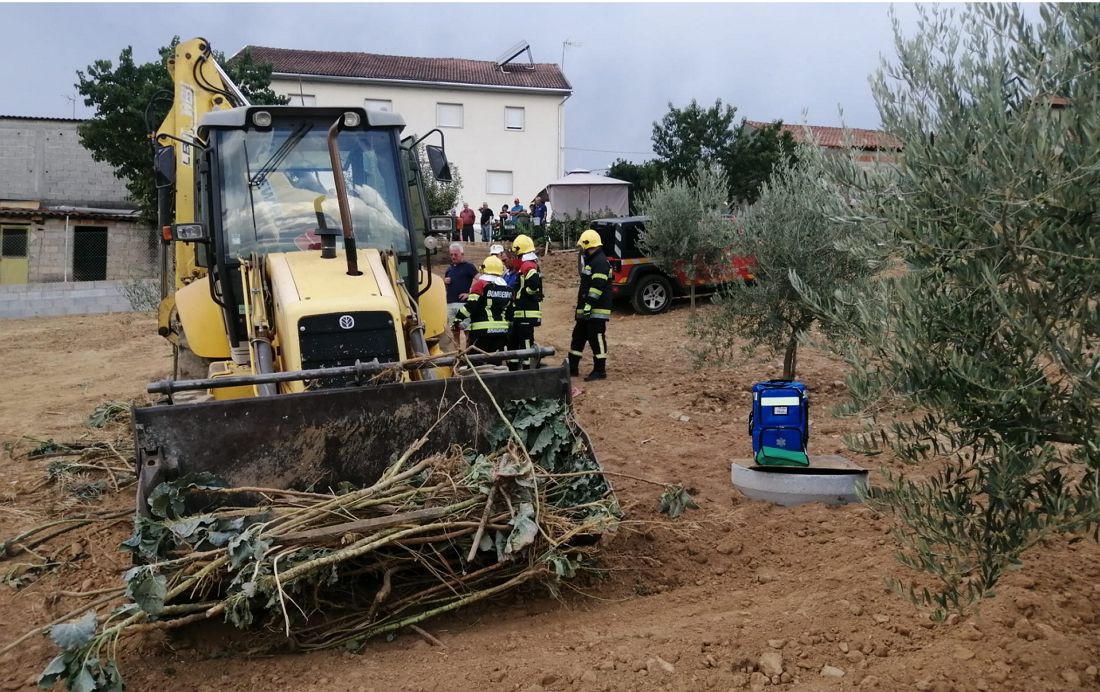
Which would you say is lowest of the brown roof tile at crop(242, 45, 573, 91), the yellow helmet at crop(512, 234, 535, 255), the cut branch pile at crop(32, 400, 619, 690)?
the cut branch pile at crop(32, 400, 619, 690)

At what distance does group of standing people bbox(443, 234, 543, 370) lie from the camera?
31.0ft

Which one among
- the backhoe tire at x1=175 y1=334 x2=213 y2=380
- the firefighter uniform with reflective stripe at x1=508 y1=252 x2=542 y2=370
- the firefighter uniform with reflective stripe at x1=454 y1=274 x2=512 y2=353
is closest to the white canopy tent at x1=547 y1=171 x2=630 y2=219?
the firefighter uniform with reflective stripe at x1=508 y1=252 x2=542 y2=370

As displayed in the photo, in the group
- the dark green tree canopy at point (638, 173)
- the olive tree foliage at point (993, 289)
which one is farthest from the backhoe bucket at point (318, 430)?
the dark green tree canopy at point (638, 173)

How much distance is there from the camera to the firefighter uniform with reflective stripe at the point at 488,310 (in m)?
9.41

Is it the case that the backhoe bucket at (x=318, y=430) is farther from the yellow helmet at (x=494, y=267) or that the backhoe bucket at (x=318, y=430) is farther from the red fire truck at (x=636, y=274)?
the red fire truck at (x=636, y=274)

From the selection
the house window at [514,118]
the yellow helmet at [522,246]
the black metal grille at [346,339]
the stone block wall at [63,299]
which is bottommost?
the black metal grille at [346,339]

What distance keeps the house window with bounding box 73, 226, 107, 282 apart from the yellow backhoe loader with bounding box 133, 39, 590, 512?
2036cm

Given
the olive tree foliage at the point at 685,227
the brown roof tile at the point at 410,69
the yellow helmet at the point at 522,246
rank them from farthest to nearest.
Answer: the brown roof tile at the point at 410,69 < the olive tree foliage at the point at 685,227 < the yellow helmet at the point at 522,246

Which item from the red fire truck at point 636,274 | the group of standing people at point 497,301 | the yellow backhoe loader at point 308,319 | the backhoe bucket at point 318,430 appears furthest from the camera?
the red fire truck at point 636,274

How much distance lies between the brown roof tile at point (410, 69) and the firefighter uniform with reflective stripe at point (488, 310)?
99.0 feet

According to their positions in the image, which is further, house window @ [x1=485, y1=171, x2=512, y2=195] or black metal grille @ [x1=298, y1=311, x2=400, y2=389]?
house window @ [x1=485, y1=171, x2=512, y2=195]

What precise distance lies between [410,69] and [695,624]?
125ft

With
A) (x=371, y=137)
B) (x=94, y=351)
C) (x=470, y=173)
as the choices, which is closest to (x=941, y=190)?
(x=371, y=137)

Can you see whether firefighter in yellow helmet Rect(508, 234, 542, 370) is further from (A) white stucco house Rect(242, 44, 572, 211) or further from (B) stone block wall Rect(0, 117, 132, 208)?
(A) white stucco house Rect(242, 44, 572, 211)
